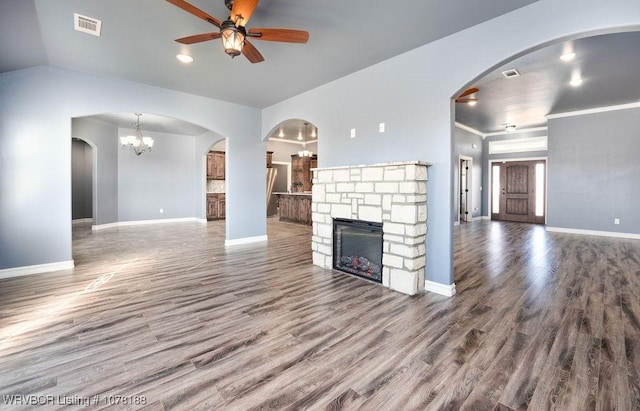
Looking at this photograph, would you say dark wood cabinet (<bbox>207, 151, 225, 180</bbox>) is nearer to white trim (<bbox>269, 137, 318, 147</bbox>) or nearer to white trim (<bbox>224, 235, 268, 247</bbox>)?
white trim (<bbox>269, 137, 318, 147</bbox>)

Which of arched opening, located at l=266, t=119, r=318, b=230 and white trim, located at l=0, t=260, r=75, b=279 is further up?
arched opening, located at l=266, t=119, r=318, b=230

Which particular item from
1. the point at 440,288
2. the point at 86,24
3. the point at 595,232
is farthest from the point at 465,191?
the point at 86,24

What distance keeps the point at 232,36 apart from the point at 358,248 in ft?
9.43

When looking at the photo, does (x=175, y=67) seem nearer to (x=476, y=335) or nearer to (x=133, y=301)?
(x=133, y=301)

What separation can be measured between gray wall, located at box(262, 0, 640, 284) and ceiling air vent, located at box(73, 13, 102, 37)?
299 cm

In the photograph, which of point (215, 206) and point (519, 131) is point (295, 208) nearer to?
point (215, 206)

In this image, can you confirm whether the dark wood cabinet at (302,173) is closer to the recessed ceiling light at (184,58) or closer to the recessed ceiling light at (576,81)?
the recessed ceiling light at (184,58)

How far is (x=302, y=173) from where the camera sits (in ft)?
37.2

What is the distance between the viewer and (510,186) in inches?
397

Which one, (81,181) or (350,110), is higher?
(350,110)

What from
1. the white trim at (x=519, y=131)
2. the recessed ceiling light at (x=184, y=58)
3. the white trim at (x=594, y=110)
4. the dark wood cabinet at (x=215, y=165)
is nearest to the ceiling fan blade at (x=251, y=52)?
the recessed ceiling light at (x=184, y=58)

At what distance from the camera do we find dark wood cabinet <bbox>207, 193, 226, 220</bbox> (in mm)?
9922

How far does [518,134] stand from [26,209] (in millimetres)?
12460

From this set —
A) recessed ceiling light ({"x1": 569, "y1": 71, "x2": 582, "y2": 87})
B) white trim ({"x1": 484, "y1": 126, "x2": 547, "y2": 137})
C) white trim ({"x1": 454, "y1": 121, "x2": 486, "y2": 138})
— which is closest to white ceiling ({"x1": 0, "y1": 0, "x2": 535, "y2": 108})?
recessed ceiling light ({"x1": 569, "y1": 71, "x2": 582, "y2": 87})
